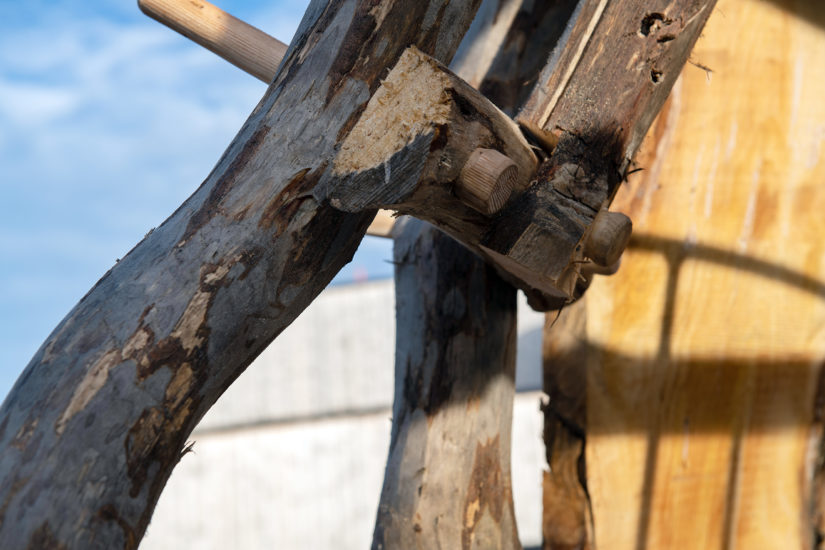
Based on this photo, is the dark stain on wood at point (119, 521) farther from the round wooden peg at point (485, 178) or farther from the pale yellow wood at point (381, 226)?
the pale yellow wood at point (381, 226)

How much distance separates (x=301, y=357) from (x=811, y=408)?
5614 mm

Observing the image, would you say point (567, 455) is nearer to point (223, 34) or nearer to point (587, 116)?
point (587, 116)

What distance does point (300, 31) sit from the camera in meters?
1.01

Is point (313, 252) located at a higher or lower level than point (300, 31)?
lower

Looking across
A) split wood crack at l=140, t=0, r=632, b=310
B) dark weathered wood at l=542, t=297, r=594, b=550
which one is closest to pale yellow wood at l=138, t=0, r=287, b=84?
split wood crack at l=140, t=0, r=632, b=310

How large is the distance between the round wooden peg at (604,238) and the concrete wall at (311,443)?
5884 mm

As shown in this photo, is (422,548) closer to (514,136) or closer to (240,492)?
(514,136)

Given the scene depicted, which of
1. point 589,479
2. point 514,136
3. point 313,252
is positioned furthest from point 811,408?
point 313,252

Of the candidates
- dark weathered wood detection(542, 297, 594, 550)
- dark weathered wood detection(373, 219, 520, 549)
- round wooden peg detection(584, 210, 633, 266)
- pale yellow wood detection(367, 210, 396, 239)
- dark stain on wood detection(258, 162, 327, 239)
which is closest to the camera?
dark stain on wood detection(258, 162, 327, 239)

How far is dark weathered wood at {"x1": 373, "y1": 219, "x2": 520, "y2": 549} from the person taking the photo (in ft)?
4.74

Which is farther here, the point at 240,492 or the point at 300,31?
the point at 240,492

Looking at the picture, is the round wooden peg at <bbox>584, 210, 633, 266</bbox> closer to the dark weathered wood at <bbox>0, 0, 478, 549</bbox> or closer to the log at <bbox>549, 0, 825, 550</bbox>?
the dark weathered wood at <bbox>0, 0, 478, 549</bbox>

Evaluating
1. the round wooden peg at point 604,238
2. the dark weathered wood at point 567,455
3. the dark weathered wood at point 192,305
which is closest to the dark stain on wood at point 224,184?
the dark weathered wood at point 192,305

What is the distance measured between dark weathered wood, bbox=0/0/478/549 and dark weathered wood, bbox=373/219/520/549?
52 cm
